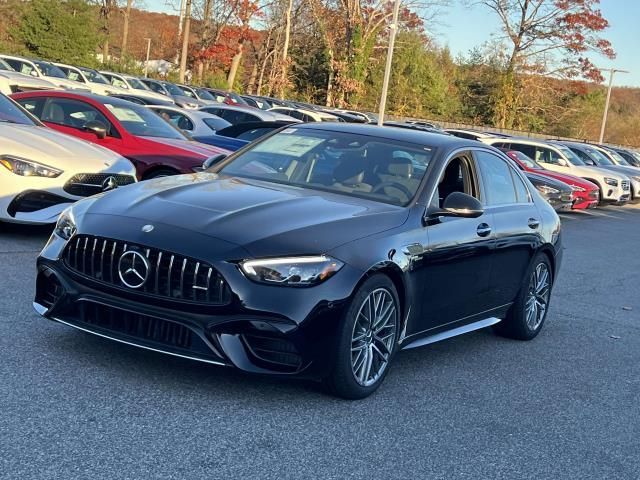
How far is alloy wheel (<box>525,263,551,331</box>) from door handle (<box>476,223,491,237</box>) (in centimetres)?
106

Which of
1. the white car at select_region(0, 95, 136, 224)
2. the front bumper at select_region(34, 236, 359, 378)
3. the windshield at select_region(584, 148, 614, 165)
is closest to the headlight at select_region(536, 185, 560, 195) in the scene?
the windshield at select_region(584, 148, 614, 165)

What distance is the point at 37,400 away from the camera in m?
4.19

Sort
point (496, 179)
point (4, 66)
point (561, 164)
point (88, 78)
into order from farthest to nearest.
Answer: point (88, 78) < point (4, 66) < point (561, 164) < point (496, 179)

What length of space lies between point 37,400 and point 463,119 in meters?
62.1

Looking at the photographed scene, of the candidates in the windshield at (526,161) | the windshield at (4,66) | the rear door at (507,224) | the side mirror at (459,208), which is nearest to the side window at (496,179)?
the rear door at (507,224)

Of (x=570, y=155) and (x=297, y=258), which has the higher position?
(x=570, y=155)

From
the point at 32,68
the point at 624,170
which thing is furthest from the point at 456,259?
the point at 624,170

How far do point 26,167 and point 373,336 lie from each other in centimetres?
457

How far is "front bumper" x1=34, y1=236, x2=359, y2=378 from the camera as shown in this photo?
437 cm

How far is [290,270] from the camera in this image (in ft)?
14.6

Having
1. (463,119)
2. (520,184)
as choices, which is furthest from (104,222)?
(463,119)

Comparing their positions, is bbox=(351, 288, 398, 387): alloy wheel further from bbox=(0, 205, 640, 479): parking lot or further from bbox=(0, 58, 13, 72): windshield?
bbox=(0, 58, 13, 72): windshield

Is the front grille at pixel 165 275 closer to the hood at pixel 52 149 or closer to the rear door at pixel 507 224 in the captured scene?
the rear door at pixel 507 224

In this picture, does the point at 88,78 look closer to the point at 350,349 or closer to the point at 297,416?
the point at 350,349
